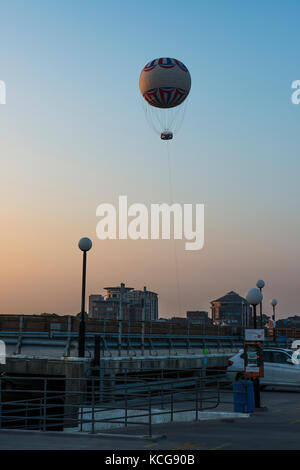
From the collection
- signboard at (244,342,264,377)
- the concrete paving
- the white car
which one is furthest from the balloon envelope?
the concrete paving

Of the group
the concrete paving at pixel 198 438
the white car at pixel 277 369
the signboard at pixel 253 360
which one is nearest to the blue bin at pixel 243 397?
the concrete paving at pixel 198 438

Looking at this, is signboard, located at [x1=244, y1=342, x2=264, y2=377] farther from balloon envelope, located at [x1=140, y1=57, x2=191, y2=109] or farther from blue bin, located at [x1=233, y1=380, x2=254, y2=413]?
balloon envelope, located at [x1=140, y1=57, x2=191, y2=109]

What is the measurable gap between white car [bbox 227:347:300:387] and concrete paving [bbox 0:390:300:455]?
921 cm

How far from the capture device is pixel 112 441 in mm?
11617

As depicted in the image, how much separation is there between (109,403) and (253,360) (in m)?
5.65

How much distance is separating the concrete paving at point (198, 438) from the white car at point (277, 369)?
9.21m

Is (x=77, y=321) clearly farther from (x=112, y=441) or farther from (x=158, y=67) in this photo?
(x=112, y=441)

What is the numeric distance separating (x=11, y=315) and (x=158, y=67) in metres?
15.4

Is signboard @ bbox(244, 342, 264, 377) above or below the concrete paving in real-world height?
above

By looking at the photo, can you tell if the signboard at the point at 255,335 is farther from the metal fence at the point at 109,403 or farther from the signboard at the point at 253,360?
the metal fence at the point at 109,403

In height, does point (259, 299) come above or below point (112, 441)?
above

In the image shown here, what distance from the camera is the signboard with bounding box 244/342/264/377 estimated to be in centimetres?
1923

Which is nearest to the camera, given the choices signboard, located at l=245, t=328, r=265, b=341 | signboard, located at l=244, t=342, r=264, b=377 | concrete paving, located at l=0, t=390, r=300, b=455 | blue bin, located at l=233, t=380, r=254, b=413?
concrete paving, located at l=0, t=390, r=300, b=455
